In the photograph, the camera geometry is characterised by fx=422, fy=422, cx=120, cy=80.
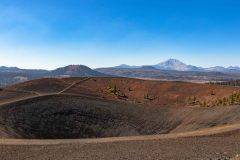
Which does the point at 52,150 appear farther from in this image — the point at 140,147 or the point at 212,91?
the point at 212,91

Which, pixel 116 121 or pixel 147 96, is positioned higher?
pixel 147 96

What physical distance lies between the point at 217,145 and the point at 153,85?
302ft

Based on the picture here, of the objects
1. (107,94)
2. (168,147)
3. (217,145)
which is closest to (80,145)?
(168,147)

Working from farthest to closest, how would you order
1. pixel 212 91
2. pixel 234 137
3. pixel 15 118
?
pixel 212 91 → pixel 15 118 → pixel 234 137

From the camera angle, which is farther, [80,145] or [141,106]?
[141,106]

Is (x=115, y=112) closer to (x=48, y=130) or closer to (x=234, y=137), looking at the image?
(x=48, y=130)

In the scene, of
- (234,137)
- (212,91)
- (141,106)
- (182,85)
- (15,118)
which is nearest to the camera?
(234,137)

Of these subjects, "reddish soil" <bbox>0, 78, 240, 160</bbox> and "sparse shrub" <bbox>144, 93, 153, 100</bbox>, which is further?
"sparse shrub" <bbox>144, 93, 153, 100</bbox>

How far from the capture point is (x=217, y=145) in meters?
37.2

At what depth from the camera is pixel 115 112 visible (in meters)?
77.8

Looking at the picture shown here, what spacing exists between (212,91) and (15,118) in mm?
63749

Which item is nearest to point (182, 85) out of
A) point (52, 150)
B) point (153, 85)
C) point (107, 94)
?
point (153, 85)

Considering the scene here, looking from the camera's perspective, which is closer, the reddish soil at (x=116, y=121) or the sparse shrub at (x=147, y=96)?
the reddish soil at (x=116, y=121)

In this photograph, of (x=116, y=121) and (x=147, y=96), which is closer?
(x=116, y=121)
